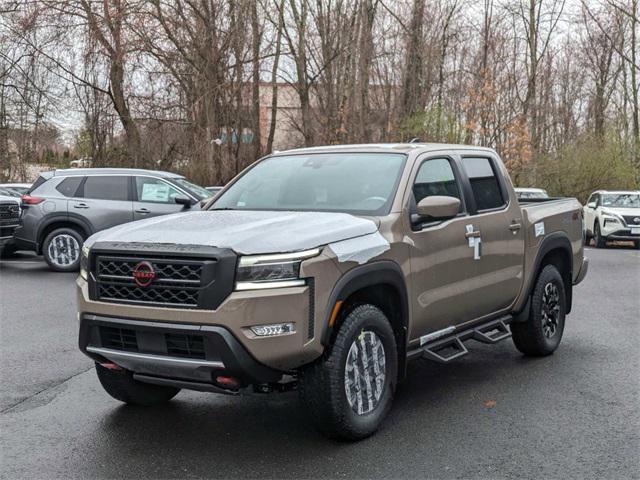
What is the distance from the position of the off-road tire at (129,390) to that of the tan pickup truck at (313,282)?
1 centimetres

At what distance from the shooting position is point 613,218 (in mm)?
22141

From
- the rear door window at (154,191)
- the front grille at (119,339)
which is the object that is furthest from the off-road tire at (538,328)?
the rear door window at (154,191)

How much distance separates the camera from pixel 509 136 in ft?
119

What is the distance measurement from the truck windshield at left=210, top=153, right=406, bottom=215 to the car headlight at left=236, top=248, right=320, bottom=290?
110 cm

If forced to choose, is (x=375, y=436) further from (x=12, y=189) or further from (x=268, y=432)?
(x=12, y=189)

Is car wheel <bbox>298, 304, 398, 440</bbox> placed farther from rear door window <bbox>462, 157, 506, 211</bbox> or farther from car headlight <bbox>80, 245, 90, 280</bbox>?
rear door window <bbox>462, 157, 506, 211</bbox>

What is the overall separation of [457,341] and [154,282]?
8.30ft

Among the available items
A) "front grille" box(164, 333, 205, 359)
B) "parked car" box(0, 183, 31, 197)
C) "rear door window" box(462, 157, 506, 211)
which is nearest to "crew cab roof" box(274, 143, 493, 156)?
"rear door window" box(462, 157, 506, 211)

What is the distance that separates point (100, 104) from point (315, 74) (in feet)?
28.1

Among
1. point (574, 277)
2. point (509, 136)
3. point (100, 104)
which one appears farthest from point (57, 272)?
point (509, 136)

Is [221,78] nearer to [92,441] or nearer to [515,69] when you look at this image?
[515,69]

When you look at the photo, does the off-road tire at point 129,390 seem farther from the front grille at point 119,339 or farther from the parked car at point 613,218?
the parked car at point 613,218

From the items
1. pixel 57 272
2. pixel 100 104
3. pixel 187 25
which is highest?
pixel 187 25

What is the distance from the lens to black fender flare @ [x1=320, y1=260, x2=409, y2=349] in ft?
15.1
